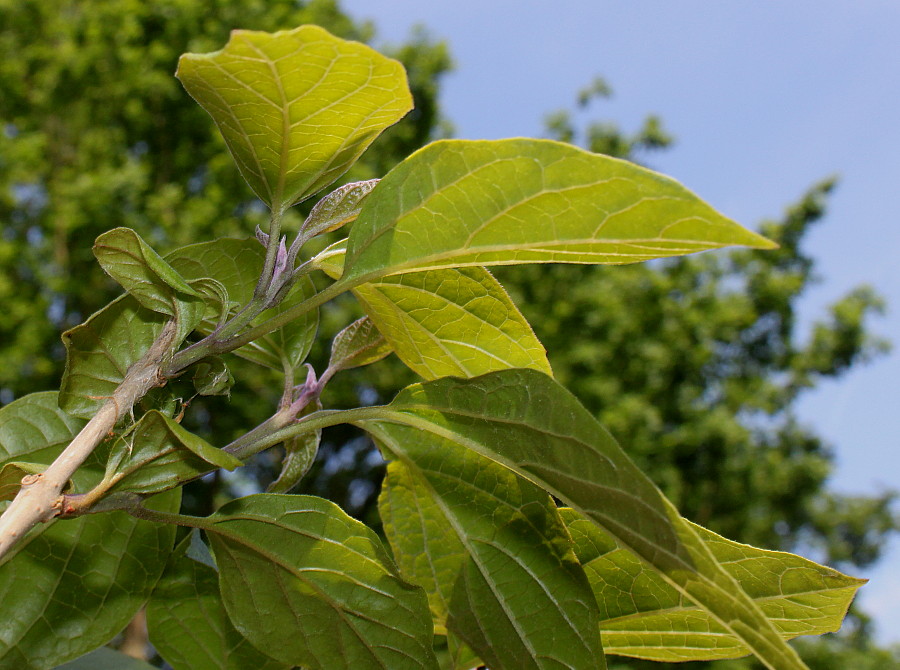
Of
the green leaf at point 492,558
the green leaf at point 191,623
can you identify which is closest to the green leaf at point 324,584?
the green leaf at point 492,558

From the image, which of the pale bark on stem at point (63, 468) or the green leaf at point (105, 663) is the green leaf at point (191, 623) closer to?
the green leaf at point (105, 663)

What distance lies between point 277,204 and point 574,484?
32 cm

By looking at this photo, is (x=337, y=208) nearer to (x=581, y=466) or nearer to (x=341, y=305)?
(x=581, y=466)

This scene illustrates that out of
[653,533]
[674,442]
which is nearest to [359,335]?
[653,533]

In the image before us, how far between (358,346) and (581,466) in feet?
1.11

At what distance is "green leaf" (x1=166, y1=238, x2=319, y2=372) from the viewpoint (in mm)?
682

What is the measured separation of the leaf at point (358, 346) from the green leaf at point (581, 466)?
0.17 metres

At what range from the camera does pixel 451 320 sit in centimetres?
64

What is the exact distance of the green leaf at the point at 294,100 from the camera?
0.47 m

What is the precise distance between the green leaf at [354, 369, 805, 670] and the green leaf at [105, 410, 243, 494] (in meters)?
0.15

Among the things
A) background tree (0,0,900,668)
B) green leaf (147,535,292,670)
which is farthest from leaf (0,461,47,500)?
background tree (0,0,900,668)

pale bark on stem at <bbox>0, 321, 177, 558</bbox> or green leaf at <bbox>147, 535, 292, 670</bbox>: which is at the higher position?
pale bark on stem at <bbox>0, 321, 177, 558</bbox>

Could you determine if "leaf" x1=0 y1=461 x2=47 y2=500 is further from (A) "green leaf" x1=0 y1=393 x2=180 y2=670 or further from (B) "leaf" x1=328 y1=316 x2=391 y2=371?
(B) "leaf" x1=328 y1=316 x2=391 y2=371

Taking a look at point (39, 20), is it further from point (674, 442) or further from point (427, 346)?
point (427, 346)
